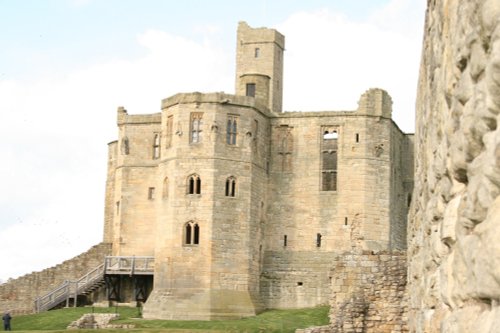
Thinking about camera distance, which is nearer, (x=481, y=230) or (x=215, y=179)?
(x=481, y=230)

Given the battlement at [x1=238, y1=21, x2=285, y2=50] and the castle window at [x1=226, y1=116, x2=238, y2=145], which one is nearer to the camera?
the castle window at [x1=226, y1=116, x2=238, y2=145]

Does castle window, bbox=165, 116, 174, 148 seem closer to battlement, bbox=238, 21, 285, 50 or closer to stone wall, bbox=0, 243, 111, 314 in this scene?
stone wall, bbox=0, 243, 111, 314

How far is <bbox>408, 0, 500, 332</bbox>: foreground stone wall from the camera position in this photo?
12.1 feet

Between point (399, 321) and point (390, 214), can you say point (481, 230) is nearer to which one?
point (399, 321)

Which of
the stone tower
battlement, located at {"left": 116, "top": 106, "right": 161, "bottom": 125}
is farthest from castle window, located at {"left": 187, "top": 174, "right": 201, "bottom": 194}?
the stone tower

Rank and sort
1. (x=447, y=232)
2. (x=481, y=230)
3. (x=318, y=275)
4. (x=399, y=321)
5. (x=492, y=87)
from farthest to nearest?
(x=318, y=275) → (x=399, y=321) → (x=447, y=232) → (x=481, y=230) → (x=492, y=87)

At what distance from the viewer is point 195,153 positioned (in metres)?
46.8

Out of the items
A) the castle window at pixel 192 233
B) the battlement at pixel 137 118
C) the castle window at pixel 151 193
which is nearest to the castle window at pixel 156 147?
the battlement at pixel 137 118

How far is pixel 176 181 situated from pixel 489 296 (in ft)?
141

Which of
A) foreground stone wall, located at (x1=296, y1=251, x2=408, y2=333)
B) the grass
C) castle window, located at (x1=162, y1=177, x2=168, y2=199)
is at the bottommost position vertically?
the grass

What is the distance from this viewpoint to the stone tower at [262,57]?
5625 cm

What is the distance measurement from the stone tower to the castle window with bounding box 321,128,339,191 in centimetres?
591

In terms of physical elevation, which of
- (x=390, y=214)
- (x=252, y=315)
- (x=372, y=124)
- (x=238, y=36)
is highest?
(x=238, y=36)

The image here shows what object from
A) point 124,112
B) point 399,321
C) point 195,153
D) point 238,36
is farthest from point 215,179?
point 399,321
